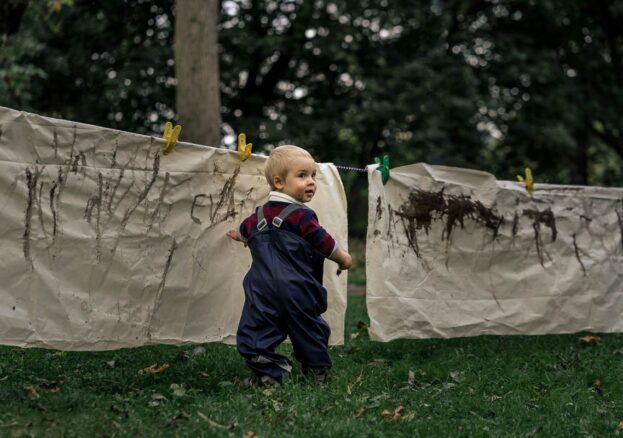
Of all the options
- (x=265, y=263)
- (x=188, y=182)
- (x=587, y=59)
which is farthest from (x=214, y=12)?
(x=587, y=59)

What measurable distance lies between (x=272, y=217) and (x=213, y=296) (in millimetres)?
656

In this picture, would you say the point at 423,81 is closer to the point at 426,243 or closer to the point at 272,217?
the point at 426,243

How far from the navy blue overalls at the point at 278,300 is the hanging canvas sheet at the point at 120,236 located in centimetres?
36

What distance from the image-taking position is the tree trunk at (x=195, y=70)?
8.00 meters

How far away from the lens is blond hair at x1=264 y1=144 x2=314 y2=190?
14.2 ft

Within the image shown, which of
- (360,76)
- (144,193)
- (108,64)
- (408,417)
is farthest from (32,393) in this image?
(360,76)

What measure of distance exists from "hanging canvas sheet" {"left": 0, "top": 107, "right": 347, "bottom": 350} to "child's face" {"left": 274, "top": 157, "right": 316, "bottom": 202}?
44 cm

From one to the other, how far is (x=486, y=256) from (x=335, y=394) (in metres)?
1.85

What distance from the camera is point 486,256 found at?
538cm

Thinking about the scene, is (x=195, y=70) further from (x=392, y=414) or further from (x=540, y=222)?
(x=392, y=414)

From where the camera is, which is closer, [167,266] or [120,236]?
[120,236]

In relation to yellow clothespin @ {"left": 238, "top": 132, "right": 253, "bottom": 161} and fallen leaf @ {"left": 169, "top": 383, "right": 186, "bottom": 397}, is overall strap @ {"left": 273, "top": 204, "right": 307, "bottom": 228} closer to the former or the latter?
yellow clothespin @ {"left": 238, "top": 132, "right": 253, "bottom": 161}

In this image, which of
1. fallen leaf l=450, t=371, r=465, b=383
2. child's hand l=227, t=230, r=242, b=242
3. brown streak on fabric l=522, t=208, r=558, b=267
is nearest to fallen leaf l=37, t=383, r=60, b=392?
child's hand l=227, t=230, r=242, b=242

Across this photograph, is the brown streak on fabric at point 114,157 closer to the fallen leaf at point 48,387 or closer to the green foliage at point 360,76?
the fallen leaf at point 48,387
